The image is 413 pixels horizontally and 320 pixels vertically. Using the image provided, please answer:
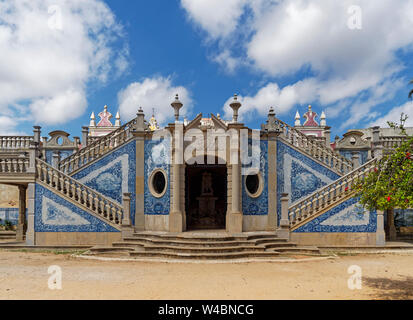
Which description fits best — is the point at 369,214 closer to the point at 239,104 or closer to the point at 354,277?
the point at 354,277

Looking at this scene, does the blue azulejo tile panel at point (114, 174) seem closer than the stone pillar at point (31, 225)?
No

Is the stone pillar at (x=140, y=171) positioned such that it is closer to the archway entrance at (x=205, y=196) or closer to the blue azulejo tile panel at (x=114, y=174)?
the blue azulejo tile panel at (x=114, y=174)

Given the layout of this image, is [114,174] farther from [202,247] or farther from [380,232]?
[380,232]

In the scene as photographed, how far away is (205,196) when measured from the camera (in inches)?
605

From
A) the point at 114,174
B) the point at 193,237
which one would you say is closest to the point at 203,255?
the point at 193,237

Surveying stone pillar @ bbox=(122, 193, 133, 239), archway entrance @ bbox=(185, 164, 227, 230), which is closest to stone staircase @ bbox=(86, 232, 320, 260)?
stone pillar @ bbox=(122, 193, 133, 239)

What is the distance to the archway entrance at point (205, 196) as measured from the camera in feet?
49.8

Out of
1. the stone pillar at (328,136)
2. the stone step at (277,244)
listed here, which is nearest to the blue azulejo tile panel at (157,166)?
the stone step at (277,244)

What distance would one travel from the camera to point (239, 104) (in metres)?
12.9

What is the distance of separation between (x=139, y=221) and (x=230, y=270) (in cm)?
600

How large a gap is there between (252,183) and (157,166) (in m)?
4.49

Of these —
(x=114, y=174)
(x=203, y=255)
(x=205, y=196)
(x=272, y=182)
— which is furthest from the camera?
(x=205, y=196)

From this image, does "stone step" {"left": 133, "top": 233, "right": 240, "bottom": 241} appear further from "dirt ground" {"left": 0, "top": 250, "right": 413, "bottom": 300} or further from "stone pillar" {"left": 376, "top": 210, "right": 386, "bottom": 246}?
"stone pillar" {"left": 376, "top": 210, "right": 386, "bottom": 246}

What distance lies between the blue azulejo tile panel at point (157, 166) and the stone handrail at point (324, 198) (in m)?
5.47
